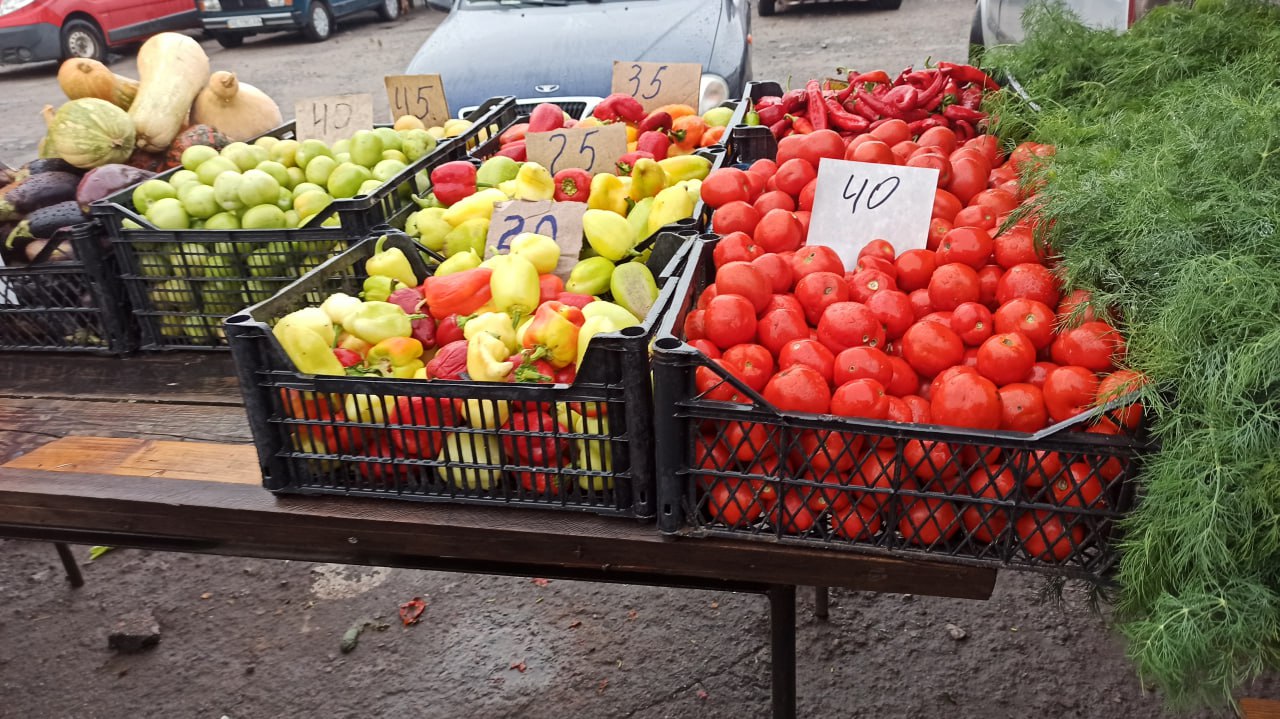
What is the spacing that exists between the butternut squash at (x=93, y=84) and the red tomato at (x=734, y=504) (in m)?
3.08

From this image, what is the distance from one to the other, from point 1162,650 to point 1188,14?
216cm

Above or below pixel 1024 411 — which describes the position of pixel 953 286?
above

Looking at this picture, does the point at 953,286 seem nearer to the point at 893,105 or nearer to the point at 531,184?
the point at 531,184

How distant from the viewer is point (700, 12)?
17.7 ft

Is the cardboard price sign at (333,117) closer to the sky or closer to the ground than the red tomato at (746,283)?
closer to the sky

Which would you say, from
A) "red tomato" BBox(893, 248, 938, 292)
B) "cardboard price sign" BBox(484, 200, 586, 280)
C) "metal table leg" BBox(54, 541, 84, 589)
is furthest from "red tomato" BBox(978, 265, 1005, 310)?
"metal table leg" BBox(54, 541, 84, 589)

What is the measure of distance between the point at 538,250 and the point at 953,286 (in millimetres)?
944

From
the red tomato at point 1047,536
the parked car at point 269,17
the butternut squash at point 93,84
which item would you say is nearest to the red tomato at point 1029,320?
the red tomato at point 1047,536

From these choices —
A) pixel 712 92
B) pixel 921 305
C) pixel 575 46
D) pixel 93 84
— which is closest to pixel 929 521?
pixel 921 305

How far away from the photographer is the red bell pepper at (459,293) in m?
2.01

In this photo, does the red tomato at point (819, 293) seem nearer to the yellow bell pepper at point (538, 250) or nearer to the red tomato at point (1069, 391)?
the red tomato at point (1069, 391)

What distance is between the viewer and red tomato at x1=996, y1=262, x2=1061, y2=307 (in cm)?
170

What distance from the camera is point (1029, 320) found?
163 centimetres

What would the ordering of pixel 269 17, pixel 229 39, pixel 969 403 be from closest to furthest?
pixel 969 403 < pixel 269 17 < pixel 229 39
